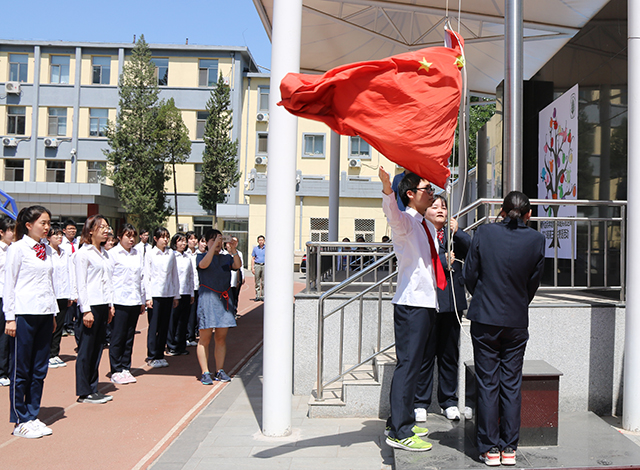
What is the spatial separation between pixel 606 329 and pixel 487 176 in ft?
34.7

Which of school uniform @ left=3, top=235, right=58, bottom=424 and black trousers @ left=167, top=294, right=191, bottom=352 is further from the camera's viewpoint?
black trousers @ left=167, top=294, right=191, bottom=352

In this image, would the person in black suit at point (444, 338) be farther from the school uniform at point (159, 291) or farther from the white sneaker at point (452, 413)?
the school uniform at point (159, 291)

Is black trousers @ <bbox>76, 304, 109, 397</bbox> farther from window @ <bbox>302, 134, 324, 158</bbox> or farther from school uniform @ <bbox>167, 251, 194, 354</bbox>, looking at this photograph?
window @ <bbox>302, 134, 324, 158</bbox>

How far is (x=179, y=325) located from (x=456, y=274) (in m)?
6.21

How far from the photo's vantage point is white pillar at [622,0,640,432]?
552 centimetres

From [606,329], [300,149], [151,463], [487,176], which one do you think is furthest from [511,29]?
[300,149]

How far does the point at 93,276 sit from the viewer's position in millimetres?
7066

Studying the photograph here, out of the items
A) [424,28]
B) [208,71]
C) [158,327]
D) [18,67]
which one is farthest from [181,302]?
[18,67]

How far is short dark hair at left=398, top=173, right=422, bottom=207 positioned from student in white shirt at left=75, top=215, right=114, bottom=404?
3906 mm

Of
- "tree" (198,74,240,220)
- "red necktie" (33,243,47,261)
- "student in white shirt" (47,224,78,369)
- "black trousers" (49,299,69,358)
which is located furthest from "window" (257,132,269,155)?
"red necktie" (33,243,47,261)

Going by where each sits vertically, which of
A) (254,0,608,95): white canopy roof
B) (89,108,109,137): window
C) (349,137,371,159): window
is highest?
(89,108,109,137): window

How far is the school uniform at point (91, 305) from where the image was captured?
6848 millimetres

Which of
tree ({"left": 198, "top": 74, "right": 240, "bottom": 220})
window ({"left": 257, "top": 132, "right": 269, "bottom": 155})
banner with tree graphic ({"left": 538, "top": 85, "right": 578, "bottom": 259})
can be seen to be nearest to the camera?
banner with tree graphic ({"left": 538, "top": 85, "right": 578, "bottom": 259})

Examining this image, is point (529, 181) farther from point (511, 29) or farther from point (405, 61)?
point (405, 61)
